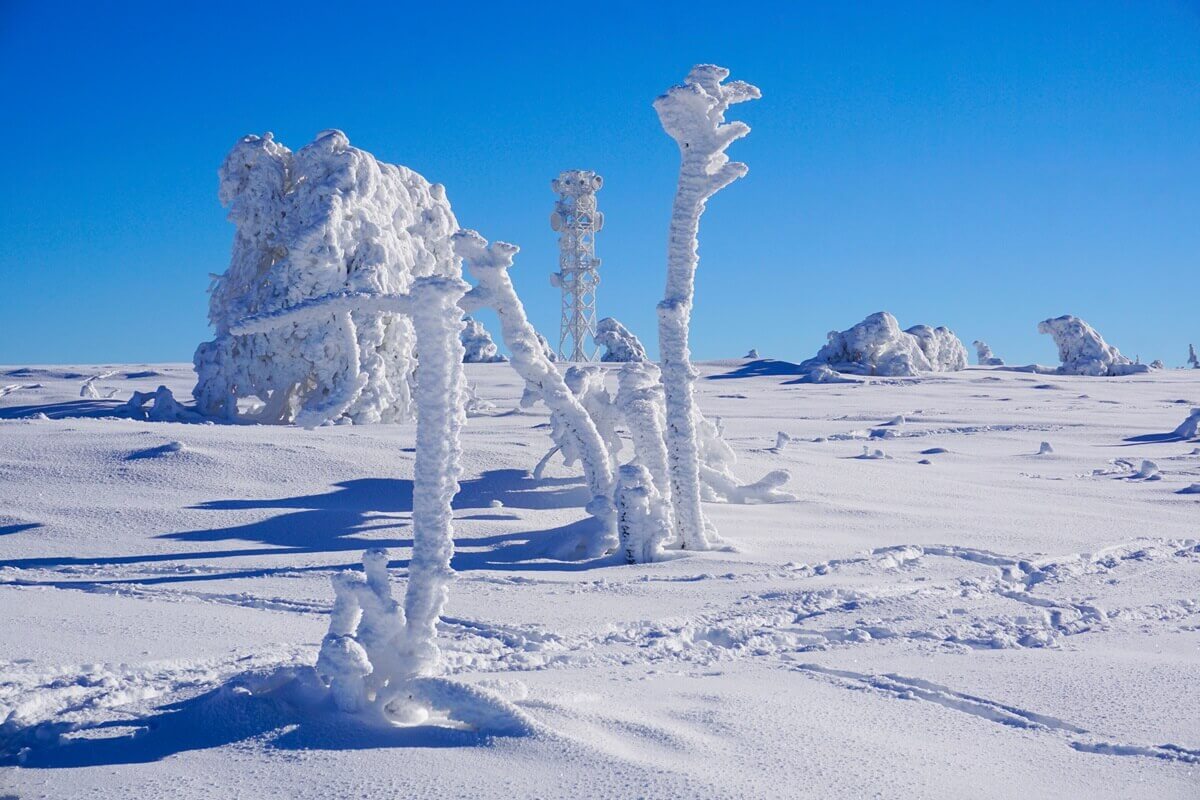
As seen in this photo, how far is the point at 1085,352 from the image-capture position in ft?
92.5

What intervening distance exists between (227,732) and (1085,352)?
2859cm

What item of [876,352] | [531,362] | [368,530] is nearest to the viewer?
[531,362]

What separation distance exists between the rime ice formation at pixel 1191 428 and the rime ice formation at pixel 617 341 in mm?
13872

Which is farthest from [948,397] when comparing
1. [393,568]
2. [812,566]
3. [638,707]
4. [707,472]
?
[638,707]

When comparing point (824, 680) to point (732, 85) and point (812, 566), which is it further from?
point (732, 85)

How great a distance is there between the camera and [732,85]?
298 inches

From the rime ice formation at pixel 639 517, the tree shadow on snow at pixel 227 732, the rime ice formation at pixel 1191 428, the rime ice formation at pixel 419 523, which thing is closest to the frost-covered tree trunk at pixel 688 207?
the rime ice formation at pixel 639 517

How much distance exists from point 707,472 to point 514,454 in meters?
2.03

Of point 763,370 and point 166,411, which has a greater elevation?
point 763,370

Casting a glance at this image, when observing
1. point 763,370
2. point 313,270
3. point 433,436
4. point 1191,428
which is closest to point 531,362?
point 433,436

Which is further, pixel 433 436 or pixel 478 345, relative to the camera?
pixel 478 345

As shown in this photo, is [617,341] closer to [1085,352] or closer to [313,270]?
[1085,352]

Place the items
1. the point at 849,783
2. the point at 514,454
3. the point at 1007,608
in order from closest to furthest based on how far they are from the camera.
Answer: the point at 849,783 < the point at 1007,608 < the point at 514,454

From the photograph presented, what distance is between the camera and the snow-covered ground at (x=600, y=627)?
3434 millimetres
